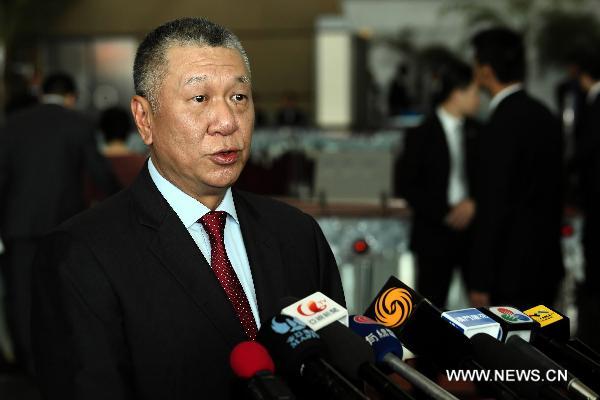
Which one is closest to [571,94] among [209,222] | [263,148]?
[263,148]

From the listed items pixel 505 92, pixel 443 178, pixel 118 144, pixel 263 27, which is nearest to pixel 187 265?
pixel 505 92

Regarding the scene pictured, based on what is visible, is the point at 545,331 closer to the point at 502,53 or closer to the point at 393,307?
the point at 393,307

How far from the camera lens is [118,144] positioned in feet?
16.8

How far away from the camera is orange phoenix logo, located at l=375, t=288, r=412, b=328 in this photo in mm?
1342

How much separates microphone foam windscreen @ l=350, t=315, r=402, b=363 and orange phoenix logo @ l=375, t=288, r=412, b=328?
7 centimetres

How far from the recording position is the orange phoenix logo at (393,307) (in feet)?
4.40

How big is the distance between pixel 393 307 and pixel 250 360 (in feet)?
1.10

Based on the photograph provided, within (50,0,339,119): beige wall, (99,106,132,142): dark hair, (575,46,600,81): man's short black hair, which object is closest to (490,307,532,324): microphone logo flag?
(99,106,132,142): dark hair

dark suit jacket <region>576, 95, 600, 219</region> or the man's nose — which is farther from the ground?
the man's nose

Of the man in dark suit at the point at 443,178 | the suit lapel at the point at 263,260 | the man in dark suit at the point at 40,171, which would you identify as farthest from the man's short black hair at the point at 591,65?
the suit lapel at the point at 263,260

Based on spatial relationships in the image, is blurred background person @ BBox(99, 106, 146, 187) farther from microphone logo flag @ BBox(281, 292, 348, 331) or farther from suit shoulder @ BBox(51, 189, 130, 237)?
microphone logo flag @ BBox(281, 292, 348, 331)

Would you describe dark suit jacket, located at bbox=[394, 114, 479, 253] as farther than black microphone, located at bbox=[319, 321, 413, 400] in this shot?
Yes

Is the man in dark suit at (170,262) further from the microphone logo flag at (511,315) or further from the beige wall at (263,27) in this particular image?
the beige wall at (263,27)

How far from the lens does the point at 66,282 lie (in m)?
1.37
